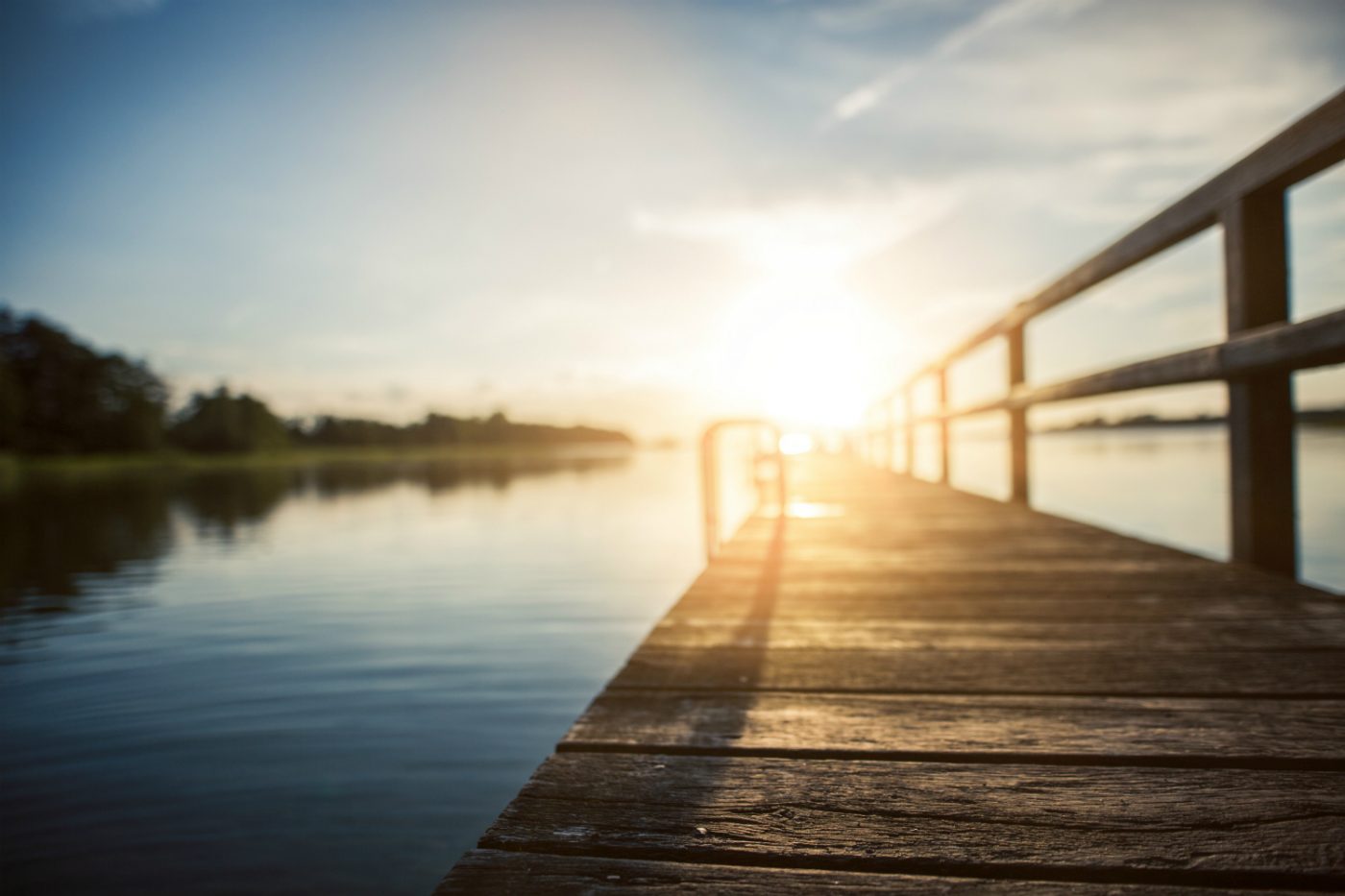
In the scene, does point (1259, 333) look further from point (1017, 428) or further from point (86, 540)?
point (86, 540)

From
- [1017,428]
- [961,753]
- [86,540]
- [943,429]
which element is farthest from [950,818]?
[86,540]

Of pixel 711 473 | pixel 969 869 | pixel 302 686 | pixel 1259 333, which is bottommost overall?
pixel 302 686

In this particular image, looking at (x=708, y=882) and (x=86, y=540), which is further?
(x=86, y=540)

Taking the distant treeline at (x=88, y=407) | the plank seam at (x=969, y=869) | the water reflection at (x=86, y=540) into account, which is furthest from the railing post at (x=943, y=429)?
the distant treeline at (x=88, y=407)

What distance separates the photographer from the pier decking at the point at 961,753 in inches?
34.8

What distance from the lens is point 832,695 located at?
4.92 ft

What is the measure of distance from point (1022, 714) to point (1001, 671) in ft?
0.90

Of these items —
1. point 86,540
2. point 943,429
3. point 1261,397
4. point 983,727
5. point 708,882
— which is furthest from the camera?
point 86,540

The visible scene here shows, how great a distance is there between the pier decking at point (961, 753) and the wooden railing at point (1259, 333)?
28 cm

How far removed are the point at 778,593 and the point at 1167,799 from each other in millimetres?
1559

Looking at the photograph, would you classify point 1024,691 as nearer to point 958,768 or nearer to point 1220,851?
point 958,768

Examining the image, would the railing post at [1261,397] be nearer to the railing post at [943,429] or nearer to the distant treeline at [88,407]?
the railing post at [943,429]

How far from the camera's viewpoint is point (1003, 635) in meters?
1.92

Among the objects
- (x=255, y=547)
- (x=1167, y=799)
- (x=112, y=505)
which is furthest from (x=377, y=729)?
(x=112, y=505)
